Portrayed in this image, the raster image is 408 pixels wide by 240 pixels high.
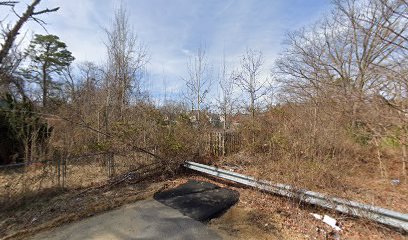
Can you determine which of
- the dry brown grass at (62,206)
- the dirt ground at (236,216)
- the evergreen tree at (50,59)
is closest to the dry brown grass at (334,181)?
the dirt ground at (236,216)

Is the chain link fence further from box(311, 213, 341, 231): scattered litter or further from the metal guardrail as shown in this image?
box(311, 213, 341, 231): scattered litter

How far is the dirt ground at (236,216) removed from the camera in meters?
3.36

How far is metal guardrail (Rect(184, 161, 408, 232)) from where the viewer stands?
3.07 metres

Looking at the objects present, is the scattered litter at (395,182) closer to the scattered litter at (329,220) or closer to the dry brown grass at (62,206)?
the scattered litter at (329,220)

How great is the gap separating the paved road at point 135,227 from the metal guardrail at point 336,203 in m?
1.77

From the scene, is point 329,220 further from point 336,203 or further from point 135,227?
point 135,227

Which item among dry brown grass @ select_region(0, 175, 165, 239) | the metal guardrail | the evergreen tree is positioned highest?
A: the evergreen tree

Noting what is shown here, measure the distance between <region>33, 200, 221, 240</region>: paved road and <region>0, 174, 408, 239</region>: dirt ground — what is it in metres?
0.24

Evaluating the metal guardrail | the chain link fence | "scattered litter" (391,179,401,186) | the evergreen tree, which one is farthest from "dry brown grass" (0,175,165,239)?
the evergreen tree

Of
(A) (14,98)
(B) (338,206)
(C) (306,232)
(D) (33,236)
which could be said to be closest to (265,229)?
(C) (306,232)

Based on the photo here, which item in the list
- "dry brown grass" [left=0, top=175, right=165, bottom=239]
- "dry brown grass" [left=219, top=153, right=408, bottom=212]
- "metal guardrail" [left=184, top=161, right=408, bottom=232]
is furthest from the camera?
"dry brown grass" [left=219, top=153, right=408, bottom=212]

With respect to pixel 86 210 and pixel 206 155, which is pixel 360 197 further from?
pixel 86 210

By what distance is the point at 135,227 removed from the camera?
359cm

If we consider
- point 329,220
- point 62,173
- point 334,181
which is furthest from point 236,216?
point 62,173
